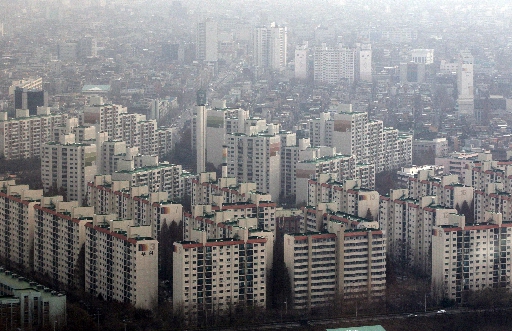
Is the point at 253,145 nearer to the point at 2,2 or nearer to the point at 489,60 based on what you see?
the point at 2,2

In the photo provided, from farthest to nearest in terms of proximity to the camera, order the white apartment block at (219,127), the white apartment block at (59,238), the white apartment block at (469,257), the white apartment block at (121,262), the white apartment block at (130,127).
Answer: the white apartment block at (130,127) < the white apartment block at (219,127) < the white apartment block at (59,238) < the white apartment block at (469,257) < the white apartment block at (121,262)

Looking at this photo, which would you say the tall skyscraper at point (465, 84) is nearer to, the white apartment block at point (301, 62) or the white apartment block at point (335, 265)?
the white apartment block at point (301, 62)

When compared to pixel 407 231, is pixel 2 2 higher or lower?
higher

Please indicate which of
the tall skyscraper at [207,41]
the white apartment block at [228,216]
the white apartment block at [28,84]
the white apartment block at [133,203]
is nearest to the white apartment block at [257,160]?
the white apartment block at [133,203]

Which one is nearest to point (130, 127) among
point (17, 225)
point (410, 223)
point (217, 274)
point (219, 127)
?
point (219, 127)

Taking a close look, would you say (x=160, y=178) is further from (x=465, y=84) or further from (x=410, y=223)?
(x=465, y=84)

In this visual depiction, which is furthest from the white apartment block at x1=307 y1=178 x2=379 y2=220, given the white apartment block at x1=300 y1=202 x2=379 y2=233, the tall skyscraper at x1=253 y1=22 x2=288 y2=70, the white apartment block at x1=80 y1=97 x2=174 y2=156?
the tall skyscraper at x1=253 y1=22 x2=288 y2=70

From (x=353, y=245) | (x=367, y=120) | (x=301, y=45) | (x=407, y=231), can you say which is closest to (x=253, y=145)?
(x=367, y=120)

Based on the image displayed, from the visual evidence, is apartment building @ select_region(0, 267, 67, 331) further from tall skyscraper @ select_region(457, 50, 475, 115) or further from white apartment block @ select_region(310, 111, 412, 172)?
tall skyscraper @ select_region(457, 50, 475, 115)
